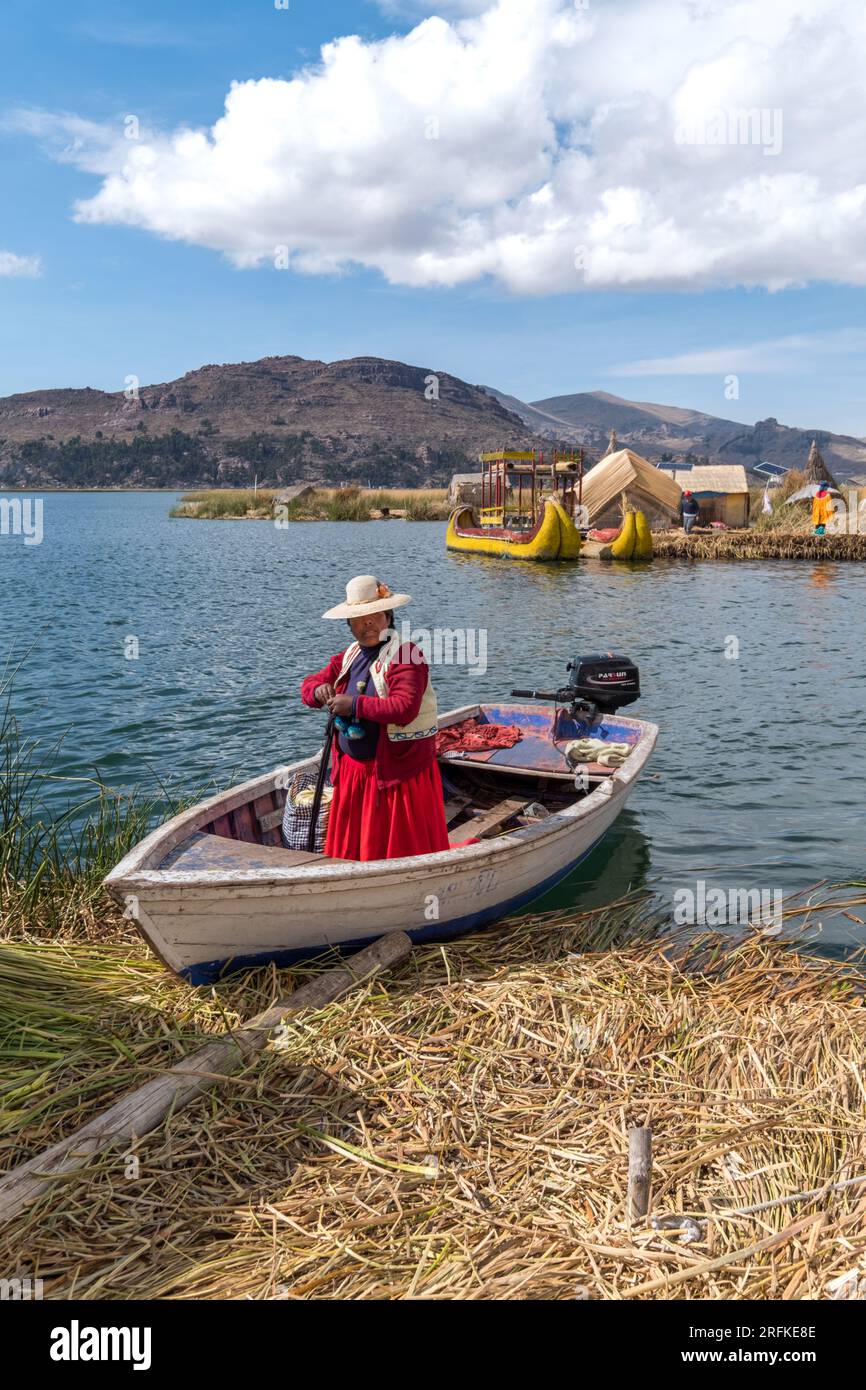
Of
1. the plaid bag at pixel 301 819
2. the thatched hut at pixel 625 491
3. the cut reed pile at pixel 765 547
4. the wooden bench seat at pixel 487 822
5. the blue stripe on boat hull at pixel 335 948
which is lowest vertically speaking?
the blue stripe on boat hull at pixel 335 948

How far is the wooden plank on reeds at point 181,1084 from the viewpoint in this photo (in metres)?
3.62

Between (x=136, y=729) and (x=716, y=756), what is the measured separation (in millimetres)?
7701

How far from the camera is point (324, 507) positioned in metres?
78.6

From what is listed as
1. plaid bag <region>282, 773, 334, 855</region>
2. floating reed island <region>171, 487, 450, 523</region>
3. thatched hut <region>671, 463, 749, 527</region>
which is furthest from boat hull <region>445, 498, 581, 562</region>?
floating reed island <region>171, 487, 450, 523</region>

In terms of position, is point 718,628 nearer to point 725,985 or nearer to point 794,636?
point 794,636

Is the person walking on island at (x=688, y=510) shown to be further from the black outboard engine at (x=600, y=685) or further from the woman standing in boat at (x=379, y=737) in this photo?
the woman standing in boat at (x=379, y=737)

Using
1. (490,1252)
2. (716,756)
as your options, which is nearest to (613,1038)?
(490,1252)

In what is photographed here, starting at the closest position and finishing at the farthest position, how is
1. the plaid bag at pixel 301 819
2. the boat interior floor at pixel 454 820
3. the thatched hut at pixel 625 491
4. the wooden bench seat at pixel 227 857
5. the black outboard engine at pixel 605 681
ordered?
the wooden bench seat at pixel 227 857 < the boat interior floor at pixel 454 820 < the plaid bag at pixel 301 819 < the black outboard engine at pixel 605 681 < the thatched hut at pixel 625 491

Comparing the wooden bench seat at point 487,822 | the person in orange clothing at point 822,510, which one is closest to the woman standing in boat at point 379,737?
the wooden bench seat at point 487,822

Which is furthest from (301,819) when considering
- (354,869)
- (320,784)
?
(354,869)

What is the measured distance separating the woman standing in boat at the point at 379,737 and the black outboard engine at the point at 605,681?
3.16 metres

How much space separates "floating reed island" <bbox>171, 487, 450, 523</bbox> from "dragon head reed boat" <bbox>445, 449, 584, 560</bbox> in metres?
29.2

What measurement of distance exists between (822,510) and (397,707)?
36030mm

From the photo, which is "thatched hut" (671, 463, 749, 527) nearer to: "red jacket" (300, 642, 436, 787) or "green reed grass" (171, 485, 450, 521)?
"green reed grass" (171, 485, 450, 521)
